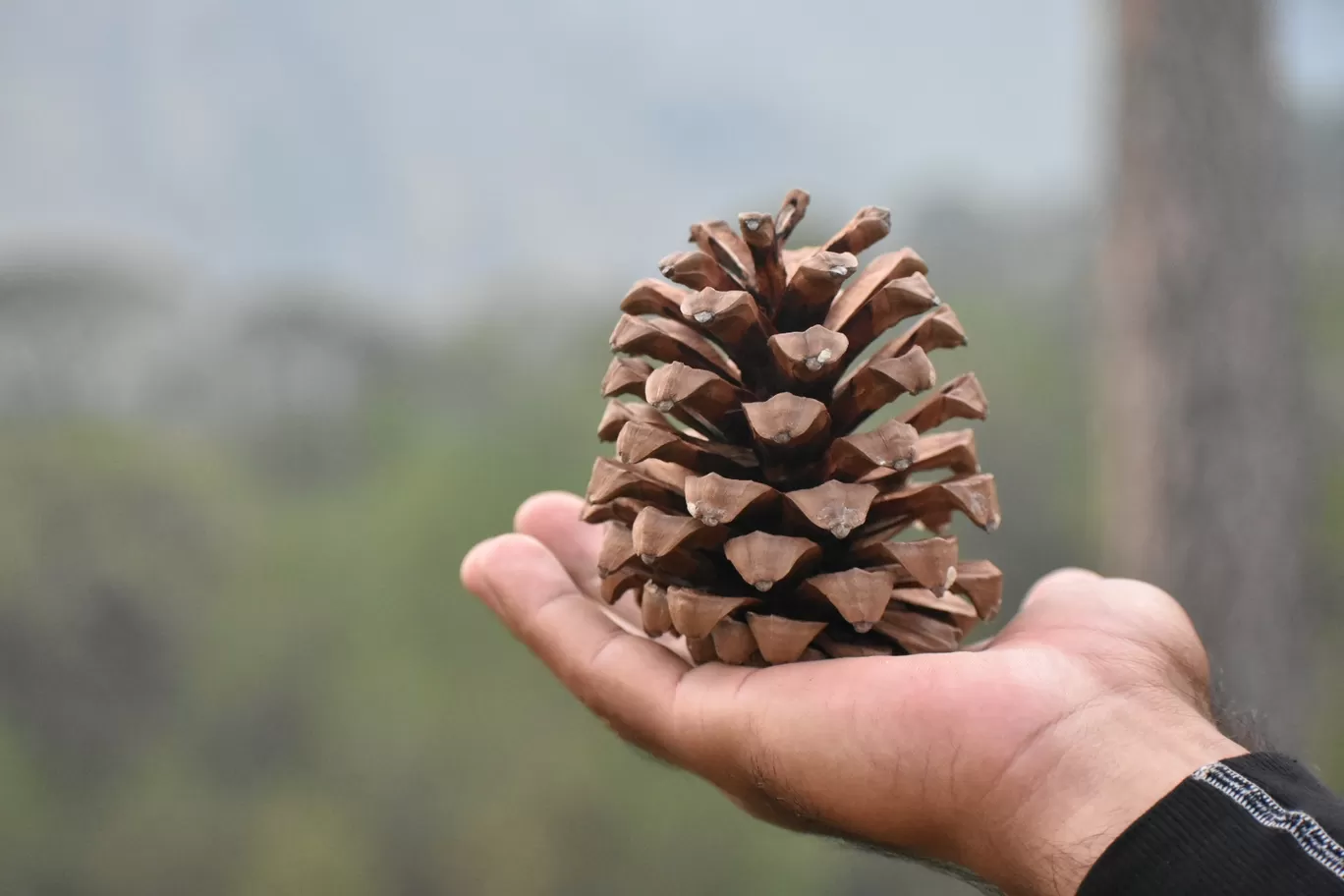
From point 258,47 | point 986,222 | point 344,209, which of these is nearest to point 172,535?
point 344,209

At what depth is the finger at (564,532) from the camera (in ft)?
3.09

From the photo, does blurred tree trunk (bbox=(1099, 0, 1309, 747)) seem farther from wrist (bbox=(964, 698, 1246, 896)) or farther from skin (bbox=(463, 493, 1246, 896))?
wrist (bbox=(964, 698, 1246, 896))

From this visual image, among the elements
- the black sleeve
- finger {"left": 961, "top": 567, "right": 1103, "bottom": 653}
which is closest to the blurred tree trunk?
finger {"left": 961, "top": 567, "right": 1103, "bottom": 653}

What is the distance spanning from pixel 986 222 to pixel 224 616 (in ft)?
7.00

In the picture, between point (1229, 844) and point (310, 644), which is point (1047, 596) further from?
point (310, 644)

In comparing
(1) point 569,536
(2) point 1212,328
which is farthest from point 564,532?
(2) point 1212,328

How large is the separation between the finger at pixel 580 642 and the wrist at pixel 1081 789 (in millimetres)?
234

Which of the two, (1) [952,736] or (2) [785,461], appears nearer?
(1) [952,736]

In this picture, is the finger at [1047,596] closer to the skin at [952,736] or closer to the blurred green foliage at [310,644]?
the skin at [952,736]

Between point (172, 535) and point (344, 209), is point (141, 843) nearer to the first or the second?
point (172, 535)

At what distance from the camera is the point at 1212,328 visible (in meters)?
1.90

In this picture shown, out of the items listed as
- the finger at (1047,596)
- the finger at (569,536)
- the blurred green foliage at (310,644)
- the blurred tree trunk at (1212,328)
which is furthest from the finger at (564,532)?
the blurred tree trunk at (1212,328)

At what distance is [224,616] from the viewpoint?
202cm

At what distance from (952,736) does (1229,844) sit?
0.53ft
